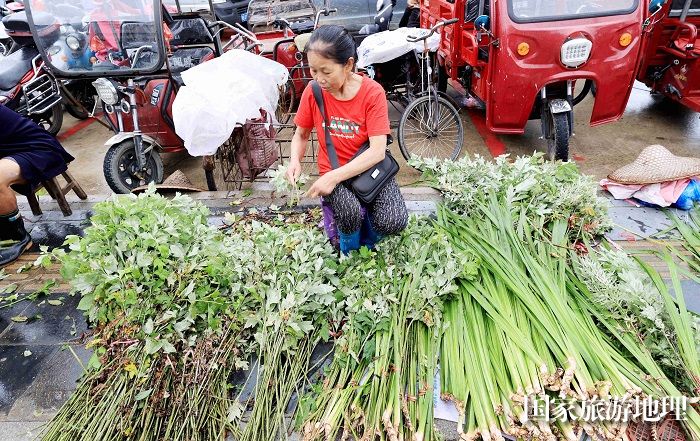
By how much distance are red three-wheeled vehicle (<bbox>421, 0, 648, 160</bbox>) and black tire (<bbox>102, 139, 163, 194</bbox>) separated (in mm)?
3435

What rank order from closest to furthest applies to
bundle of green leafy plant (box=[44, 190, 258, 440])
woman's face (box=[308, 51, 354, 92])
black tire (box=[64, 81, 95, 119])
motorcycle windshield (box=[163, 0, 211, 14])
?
bundle of green leafy plant (box=[44, 190, 258, 440]), woman's face (box=[308, 51, 354, 92]), black tire (box=[64, 81, 95, 119]), motorcycle windshield (box=[163, 0, 211, 14])

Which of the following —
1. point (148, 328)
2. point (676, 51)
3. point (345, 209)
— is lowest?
point (148, 328)

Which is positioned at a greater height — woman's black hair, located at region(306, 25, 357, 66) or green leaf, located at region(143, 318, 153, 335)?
woman's black hair, located at region(306, 25, 357, 66)

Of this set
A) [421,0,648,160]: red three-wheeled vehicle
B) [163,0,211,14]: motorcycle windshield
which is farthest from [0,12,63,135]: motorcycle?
[421,0,648,160]: red three-wheeled vehicle

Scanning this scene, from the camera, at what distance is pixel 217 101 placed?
344cm

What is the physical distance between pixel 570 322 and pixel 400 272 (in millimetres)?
892

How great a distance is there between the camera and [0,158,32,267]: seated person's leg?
329 cm

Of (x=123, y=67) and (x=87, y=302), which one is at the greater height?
(x=123, y=67)

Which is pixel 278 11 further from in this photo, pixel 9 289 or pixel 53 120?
pixel 9 289

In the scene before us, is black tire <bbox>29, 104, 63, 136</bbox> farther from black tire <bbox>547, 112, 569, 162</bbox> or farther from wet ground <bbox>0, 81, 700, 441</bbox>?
black tire <bbox>547, 112, 569, 162</bbox>

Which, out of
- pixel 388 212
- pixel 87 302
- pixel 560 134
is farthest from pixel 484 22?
pixel 87 302

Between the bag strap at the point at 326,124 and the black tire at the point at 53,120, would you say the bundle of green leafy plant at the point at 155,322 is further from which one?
the black tire at the point at 53,120

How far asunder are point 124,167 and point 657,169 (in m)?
4.64

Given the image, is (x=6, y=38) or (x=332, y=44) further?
(x=6, y=38)
